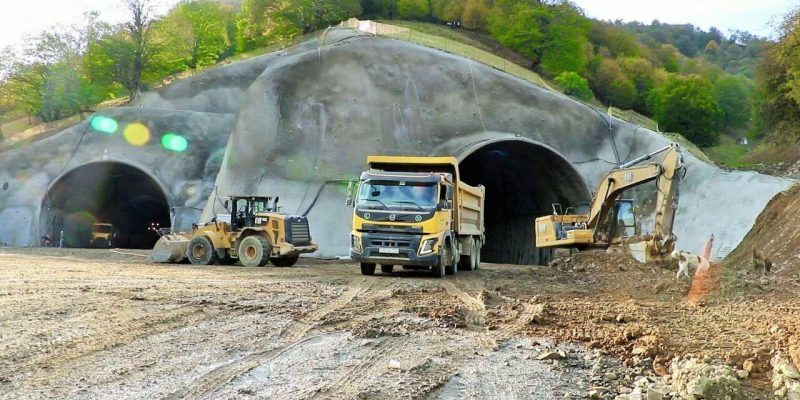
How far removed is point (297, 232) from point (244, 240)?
1.74 metres

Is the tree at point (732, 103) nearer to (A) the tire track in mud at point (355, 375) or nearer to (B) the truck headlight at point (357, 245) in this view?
(B) the truck headlight at point (357, 245)

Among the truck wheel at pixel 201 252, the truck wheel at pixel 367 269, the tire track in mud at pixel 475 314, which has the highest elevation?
the truck wheel at pixel 201 252

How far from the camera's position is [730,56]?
14788cm

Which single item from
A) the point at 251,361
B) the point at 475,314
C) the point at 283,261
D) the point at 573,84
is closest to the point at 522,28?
the point at 573,84

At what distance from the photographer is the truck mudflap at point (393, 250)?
1803 cm

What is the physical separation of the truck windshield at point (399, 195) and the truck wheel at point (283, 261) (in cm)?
542

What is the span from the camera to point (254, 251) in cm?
2202

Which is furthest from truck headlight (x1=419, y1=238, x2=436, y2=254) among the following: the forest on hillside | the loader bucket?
the forest on hillside

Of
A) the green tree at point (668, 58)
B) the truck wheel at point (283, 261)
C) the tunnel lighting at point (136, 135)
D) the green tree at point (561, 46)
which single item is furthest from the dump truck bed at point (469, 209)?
the green tree at point (668, 58)

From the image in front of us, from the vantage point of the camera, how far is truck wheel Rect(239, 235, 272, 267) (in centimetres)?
2183

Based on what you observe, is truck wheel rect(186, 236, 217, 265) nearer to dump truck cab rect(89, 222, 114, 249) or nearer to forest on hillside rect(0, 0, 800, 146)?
dump truck cab rect(89, 222, 114, 249)

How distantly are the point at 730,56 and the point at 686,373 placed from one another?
157 meters

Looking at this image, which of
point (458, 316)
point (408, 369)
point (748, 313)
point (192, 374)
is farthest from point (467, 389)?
point (748, 313)

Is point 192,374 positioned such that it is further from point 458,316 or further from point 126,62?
point 126,62
